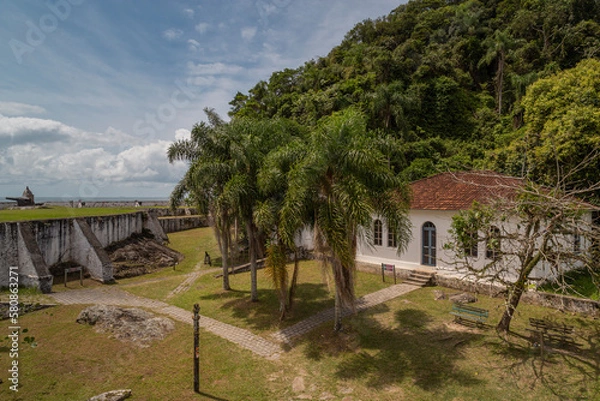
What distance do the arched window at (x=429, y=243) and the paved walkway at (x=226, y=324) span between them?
2480 millimetres

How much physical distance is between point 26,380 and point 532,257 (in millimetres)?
14054

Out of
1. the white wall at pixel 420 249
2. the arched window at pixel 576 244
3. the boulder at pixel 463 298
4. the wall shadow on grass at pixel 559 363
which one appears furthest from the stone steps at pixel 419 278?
the arched window at pixel 576 244

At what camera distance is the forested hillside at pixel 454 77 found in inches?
1194

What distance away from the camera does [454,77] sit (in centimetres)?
3647

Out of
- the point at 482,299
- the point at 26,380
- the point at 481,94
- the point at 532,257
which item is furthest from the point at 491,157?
the point at 26,380

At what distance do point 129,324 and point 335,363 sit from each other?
23.1 feet

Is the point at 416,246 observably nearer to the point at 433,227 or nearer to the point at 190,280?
the point at 433,227

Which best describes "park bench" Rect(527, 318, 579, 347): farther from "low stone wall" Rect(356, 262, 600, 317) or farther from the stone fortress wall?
the stone fortress wall

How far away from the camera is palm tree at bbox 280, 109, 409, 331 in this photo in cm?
831

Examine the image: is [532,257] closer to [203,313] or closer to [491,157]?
[203,313]

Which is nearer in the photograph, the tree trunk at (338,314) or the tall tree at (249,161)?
the tree trunk at (338,314)

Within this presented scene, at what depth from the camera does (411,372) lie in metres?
7.95

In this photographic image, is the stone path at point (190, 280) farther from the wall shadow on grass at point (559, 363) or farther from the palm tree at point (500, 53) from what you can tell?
the palm tree at point (500, 53)

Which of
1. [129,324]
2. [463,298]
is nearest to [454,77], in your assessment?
[463,298]
